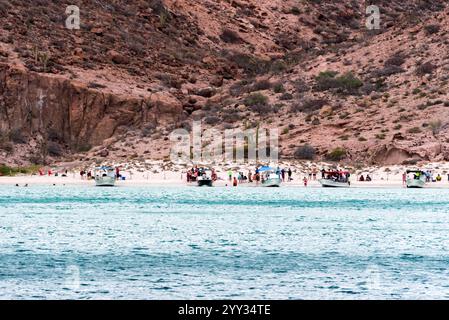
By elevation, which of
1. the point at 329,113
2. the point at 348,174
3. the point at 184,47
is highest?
the point at 184,47

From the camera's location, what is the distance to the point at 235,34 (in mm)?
105188

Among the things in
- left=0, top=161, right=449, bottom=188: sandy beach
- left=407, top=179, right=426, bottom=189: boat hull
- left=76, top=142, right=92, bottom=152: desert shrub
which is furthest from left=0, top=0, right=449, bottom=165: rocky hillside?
left=407, top=179, right=426, bottom=189: boat hull

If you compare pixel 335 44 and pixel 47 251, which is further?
pixel 335 44

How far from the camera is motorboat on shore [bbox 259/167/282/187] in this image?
70250mm

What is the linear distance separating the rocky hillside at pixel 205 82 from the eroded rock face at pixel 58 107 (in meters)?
0.10

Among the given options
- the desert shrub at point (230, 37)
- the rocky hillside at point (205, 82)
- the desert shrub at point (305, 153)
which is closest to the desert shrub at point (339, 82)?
the rocky hillside at point (205, 82)

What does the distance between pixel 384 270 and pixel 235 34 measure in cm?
7817

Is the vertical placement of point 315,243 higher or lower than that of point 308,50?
lower

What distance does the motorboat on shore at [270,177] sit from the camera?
70.2 m

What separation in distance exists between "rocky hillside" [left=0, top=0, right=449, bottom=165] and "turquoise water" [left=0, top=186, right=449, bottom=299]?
22.8 m

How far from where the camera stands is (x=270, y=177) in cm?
7025
